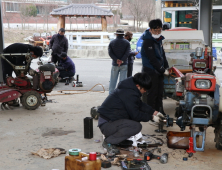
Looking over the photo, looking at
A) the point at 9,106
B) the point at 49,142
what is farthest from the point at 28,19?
the point at 49,142

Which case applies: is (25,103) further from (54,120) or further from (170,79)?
(170,79)

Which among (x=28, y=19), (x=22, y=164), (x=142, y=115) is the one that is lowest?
(x=22, y=164)

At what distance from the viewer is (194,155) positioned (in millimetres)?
4512

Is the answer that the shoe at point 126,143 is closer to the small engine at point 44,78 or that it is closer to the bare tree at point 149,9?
the small engine at point 44,78

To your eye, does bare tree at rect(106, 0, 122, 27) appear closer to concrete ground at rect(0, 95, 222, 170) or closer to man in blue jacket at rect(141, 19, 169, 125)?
concrete ground at rect(0, 95, 222, 170)

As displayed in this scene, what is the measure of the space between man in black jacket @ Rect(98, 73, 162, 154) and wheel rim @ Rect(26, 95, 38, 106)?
2921 mm

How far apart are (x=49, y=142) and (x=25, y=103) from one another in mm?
2359

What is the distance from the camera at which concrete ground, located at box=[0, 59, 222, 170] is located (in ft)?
13.9

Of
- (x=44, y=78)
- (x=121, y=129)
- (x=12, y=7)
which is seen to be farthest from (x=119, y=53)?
(x=12, y=7)

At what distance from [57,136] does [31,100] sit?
6.89ft

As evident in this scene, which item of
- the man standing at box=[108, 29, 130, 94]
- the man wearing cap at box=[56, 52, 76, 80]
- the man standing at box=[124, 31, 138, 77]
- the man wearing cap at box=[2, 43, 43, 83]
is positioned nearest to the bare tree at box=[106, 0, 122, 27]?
the man wearing cap at box=[56, 52, 76, 80]

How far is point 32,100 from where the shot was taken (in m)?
7.26

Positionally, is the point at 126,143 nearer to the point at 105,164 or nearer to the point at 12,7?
the point at 105,164

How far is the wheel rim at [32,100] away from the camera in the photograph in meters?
7.23
